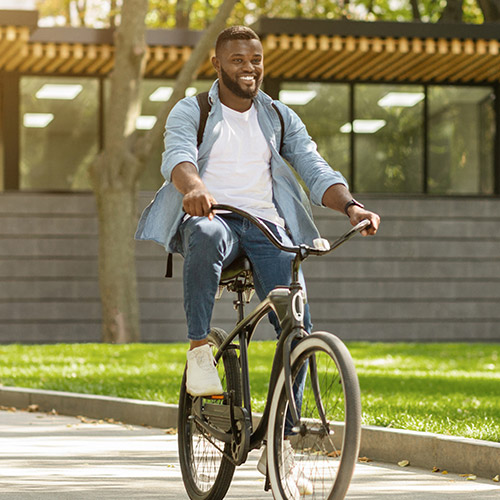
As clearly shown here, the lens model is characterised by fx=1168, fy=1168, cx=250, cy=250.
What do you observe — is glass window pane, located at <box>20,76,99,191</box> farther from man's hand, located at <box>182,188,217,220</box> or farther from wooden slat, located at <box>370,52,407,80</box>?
man's hand, located at <box>182,188,217,220</box>

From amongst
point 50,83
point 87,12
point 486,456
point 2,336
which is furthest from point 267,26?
point 87,12

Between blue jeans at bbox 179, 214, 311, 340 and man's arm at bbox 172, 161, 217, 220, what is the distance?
187mm

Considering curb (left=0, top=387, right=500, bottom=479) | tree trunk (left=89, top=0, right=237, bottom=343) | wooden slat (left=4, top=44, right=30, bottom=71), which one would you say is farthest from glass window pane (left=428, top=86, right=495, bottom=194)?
curb (left=0, top=387, right=500, bottom=479)

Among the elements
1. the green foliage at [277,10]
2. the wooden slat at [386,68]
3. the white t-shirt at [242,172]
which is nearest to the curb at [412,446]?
the white t-shirt at [242,172]

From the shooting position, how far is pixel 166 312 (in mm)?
17188

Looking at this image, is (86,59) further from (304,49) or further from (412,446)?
(412,446)

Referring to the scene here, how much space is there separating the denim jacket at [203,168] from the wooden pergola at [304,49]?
1084 cm

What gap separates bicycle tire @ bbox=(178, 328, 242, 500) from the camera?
4570mm

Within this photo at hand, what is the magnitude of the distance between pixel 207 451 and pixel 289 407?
0.99m

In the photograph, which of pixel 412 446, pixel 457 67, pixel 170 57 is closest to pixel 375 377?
pixel 412 446

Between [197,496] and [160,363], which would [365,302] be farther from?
[197,496]

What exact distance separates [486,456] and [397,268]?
12192 millimetres

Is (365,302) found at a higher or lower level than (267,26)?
lower

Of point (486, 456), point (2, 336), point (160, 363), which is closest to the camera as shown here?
point (486, 456)
